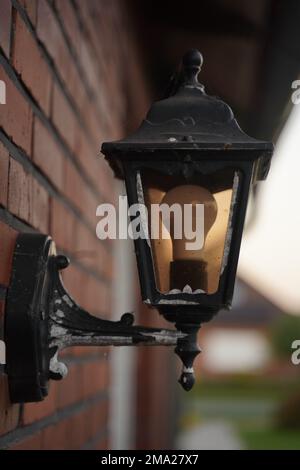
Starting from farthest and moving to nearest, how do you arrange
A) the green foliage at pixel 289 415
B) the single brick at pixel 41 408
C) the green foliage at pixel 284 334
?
1. the green foliage at pixel 284 334
2. the green foliage at pixel 289 415
3. the single brick at pixel 41 408

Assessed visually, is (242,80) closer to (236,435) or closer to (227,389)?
(236,435)

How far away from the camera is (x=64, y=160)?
6.15 feet

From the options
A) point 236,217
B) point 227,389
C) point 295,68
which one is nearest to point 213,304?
point 236,217

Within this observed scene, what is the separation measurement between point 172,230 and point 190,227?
30 millimetres

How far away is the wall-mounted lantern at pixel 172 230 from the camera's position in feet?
4.16

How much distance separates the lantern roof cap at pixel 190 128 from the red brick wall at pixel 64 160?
0.22 meters

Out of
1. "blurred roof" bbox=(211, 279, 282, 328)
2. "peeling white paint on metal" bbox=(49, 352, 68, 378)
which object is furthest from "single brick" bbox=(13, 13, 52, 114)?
"blurred roof" bbox=(211, 279, 282, 328)

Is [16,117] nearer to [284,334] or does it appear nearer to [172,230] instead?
[172,230]

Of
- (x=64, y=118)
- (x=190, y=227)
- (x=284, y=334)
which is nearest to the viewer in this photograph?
(x=190, y=227)

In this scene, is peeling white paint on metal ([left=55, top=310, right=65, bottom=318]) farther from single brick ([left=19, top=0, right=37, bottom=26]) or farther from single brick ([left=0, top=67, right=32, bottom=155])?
single brick ([left=19, top=0, right=37, bottom=26])

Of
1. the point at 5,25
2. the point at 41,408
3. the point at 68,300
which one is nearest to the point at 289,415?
the point at 41,408

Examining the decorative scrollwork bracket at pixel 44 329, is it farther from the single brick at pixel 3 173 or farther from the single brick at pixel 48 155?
the single brick at pixel 48 155

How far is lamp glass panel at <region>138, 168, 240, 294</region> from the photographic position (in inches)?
50.1

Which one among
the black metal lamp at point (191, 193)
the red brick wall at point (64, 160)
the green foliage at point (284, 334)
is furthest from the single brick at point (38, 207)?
the green foliage at point (284, 334)
